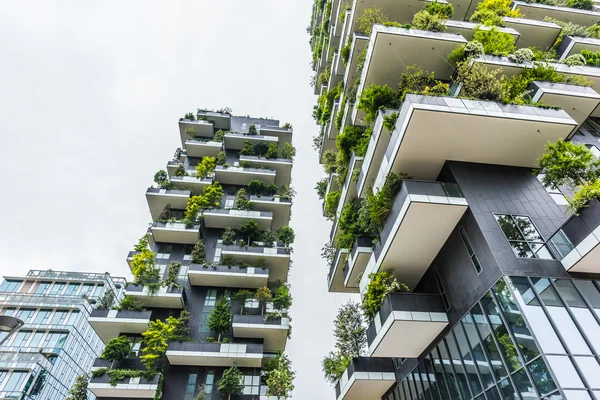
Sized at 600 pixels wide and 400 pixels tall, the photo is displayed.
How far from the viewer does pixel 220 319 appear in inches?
1022

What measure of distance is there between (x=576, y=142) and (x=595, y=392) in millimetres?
12714

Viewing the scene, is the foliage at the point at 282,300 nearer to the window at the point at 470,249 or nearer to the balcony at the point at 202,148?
the window at the point at 470,249

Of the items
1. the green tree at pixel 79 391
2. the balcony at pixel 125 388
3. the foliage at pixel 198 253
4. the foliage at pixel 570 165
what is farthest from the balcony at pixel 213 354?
the foliage at pixel 570 165

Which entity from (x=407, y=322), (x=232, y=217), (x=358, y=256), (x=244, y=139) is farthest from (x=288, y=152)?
(x=407, y=322)

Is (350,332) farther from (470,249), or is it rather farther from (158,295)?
(158,295)

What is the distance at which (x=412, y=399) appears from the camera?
16172mm

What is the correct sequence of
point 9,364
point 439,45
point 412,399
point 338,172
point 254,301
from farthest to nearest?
point 9,364
point 254,301
point 338,172
point 439,45
point 412,399

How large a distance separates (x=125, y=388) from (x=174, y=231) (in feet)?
42.2

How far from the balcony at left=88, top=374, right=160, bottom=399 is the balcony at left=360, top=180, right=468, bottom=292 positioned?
17.3 meters

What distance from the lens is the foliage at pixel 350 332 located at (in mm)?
19109

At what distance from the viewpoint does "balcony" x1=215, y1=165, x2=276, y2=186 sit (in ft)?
120

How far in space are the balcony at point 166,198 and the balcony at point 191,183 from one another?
163 cm

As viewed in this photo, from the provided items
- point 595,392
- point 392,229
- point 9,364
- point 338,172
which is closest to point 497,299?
point 595,392

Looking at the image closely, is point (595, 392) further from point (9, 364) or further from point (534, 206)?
point (9, 364)
